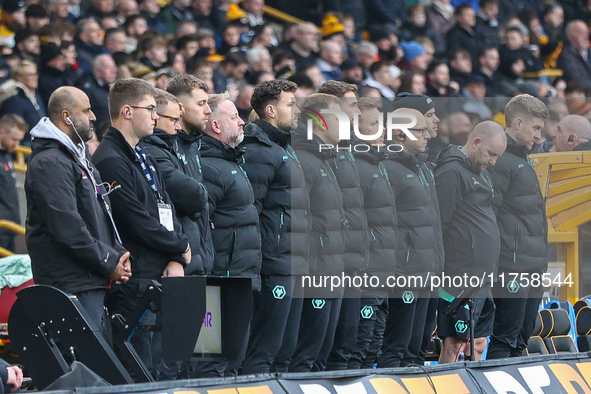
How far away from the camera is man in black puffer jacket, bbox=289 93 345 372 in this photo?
6.40 m

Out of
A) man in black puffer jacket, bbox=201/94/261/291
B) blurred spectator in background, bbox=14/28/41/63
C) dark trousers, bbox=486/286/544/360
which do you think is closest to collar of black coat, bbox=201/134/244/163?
man in black puffer jacket, bbox=201/94/261/291

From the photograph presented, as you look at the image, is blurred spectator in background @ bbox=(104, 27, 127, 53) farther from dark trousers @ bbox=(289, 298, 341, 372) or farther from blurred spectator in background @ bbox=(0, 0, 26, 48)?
dark trousers @ bbox=(289, 298, 341, 372)

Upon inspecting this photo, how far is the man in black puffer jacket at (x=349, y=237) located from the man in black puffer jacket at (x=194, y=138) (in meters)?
1.15

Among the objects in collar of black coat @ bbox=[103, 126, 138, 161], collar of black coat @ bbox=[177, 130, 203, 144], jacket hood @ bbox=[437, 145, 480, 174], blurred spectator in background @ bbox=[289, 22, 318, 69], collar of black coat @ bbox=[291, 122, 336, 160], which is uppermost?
collar of black coat @ bbox=[103, 126, 138, 161]

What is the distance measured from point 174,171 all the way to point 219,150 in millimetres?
553

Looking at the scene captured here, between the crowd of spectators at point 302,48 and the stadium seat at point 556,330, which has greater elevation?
the crowd of spectators at point 302,48

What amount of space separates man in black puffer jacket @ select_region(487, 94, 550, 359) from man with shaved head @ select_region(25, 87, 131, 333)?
3.38 m

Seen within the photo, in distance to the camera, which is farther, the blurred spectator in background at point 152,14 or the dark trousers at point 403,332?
the blurred spectator in background at point 152,14

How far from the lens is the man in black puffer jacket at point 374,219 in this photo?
22.4ft

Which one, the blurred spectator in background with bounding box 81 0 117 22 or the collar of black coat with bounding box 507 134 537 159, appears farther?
the blurred spectator in background with bounding box 81 0 117 22

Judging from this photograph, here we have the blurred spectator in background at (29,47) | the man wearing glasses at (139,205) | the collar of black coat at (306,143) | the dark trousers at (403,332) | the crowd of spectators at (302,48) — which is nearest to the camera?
the man wearing glasses at (139,205)

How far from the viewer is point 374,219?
694cm

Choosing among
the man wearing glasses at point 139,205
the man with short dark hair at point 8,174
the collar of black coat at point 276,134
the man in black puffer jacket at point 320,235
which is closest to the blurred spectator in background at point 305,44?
the man with short dark hair at point 8,174

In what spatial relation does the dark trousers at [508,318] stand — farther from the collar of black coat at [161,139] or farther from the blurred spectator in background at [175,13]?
the blurred spectator in background at [175,13]
